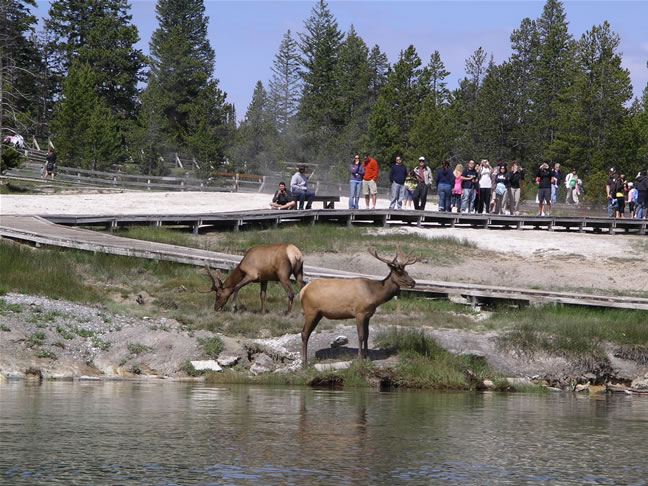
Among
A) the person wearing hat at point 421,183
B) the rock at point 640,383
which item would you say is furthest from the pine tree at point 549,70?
the rock at point 640,383

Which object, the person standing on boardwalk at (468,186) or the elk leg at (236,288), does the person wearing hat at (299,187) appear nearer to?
the person standing on boardwalk at (468,186)

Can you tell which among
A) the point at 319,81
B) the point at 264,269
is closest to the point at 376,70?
the point at 319,81

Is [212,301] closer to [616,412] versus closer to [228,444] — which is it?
[616,412]

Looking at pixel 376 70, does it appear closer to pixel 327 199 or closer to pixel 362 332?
pixel 327 199

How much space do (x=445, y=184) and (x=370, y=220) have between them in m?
2.88

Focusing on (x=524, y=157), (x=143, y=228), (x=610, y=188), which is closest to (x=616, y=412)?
(x=143, y=228)

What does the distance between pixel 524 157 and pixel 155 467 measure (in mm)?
81006

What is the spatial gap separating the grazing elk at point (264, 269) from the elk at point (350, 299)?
2.95 metres

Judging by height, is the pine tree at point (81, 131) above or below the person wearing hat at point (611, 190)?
above

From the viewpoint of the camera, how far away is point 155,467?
1135cm

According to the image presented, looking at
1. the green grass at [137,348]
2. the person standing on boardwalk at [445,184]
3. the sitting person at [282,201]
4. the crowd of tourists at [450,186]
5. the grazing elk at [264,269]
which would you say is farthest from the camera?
the person standing on boardwalk at [445,184]

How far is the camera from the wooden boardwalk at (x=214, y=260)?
24.6 m

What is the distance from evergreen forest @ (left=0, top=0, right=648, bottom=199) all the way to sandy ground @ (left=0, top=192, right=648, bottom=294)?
28.8 meters

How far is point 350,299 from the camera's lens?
18953 mm
